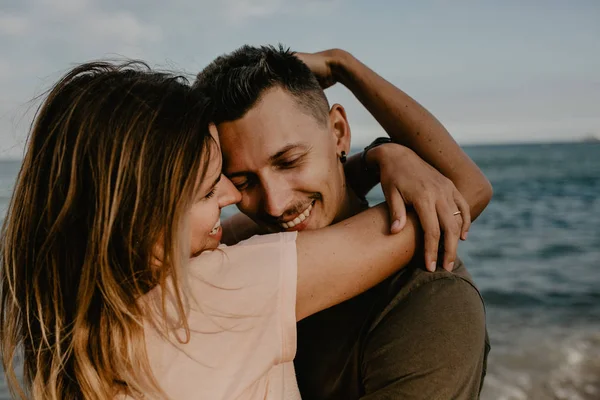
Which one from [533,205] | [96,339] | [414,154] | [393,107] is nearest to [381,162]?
[414,154]

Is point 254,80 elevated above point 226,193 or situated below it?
above

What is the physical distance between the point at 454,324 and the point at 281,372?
22.0 inches

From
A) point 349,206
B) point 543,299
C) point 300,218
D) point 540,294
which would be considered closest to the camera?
point 300,218

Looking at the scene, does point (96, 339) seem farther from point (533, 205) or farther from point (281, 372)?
point (533, 205)

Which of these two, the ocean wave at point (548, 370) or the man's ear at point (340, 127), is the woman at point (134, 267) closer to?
the man's ear at point (340, 127)

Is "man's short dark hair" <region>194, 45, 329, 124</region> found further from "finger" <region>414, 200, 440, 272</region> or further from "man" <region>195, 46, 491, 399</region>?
"finger" <region>414, 200, 440, 272</region>

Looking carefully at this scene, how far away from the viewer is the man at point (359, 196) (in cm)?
184

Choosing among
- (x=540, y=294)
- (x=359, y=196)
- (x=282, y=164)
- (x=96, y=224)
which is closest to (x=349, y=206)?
(x=359, y=196)

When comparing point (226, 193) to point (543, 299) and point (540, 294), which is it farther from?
point (540, 294)

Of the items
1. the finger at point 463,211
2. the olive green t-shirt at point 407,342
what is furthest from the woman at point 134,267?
the finger at point 463,211

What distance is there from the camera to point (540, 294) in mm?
8125

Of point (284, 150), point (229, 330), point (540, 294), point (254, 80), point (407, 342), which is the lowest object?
point (540, 294)

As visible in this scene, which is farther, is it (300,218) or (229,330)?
(300,218)

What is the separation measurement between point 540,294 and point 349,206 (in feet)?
21.0
